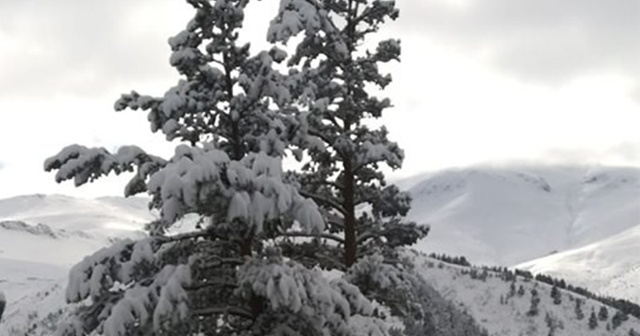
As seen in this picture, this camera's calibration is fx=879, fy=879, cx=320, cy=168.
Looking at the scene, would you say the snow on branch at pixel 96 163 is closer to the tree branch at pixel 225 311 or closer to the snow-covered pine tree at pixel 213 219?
the snow-covered pine tree at pixel 213 219

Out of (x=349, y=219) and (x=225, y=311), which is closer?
(x=225, y=311)

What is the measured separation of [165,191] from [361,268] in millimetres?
5388

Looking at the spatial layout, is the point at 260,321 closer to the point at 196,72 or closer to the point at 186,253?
the point at 186,253

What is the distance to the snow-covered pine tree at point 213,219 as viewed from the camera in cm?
917

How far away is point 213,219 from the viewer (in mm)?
10898

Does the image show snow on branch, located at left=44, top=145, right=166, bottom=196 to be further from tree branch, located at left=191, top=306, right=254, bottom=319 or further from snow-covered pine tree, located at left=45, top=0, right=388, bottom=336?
tree branch, located at left=191, top=306, right=254, bottom=319

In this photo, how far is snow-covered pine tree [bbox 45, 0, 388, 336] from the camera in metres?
9.17

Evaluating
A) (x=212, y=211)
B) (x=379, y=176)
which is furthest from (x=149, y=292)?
(x=379, y=176)

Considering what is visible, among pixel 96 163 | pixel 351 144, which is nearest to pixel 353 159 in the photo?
pixel 351 144

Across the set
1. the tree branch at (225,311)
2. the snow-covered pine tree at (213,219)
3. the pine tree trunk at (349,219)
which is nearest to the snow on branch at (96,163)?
the snow-covered pine tree at (213,219)

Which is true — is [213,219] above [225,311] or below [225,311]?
above

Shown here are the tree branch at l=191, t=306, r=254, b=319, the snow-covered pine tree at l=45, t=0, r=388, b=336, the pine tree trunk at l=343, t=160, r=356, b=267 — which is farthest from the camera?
the pine tree trunk at l=343, t=160, r=356, b=267

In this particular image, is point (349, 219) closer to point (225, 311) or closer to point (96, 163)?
point (225, 311)

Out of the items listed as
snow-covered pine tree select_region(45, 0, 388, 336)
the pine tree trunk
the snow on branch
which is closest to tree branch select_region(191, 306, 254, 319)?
snow-covered pine tree select_region(45, 0, 388, 336)
